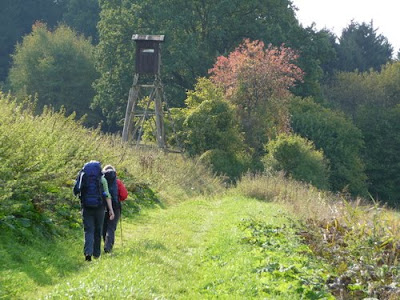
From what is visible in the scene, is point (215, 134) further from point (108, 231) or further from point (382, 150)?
point (108, 231)

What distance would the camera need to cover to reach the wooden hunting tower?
36.5m

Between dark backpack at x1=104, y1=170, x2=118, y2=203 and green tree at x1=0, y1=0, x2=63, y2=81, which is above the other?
green tree at x1=0, y1=0, x2=63, y2=81

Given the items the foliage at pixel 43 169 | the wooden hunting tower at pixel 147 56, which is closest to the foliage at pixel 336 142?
the wooden hunting tower at pixel 147 56

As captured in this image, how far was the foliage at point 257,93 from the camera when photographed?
41.2m

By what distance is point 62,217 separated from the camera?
54.1ft

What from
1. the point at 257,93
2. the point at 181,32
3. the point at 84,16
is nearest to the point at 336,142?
the point at 257,93

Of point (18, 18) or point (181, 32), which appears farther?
point (18, 18)

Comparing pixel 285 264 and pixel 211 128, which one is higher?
pixel 211 128

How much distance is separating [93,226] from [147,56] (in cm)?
2354

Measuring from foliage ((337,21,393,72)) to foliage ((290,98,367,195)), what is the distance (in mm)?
29455

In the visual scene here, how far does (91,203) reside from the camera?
13.9 meters

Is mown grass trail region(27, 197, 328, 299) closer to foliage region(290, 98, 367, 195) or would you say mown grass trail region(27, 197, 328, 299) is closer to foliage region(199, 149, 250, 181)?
foliage region(199, 149, 250, 181)

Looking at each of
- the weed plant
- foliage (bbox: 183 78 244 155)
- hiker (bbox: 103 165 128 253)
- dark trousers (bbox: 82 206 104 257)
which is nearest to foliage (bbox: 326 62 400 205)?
foliage (bbox: 183 78 244 155)

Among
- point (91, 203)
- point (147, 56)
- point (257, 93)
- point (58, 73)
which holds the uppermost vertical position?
point (147, 56)
